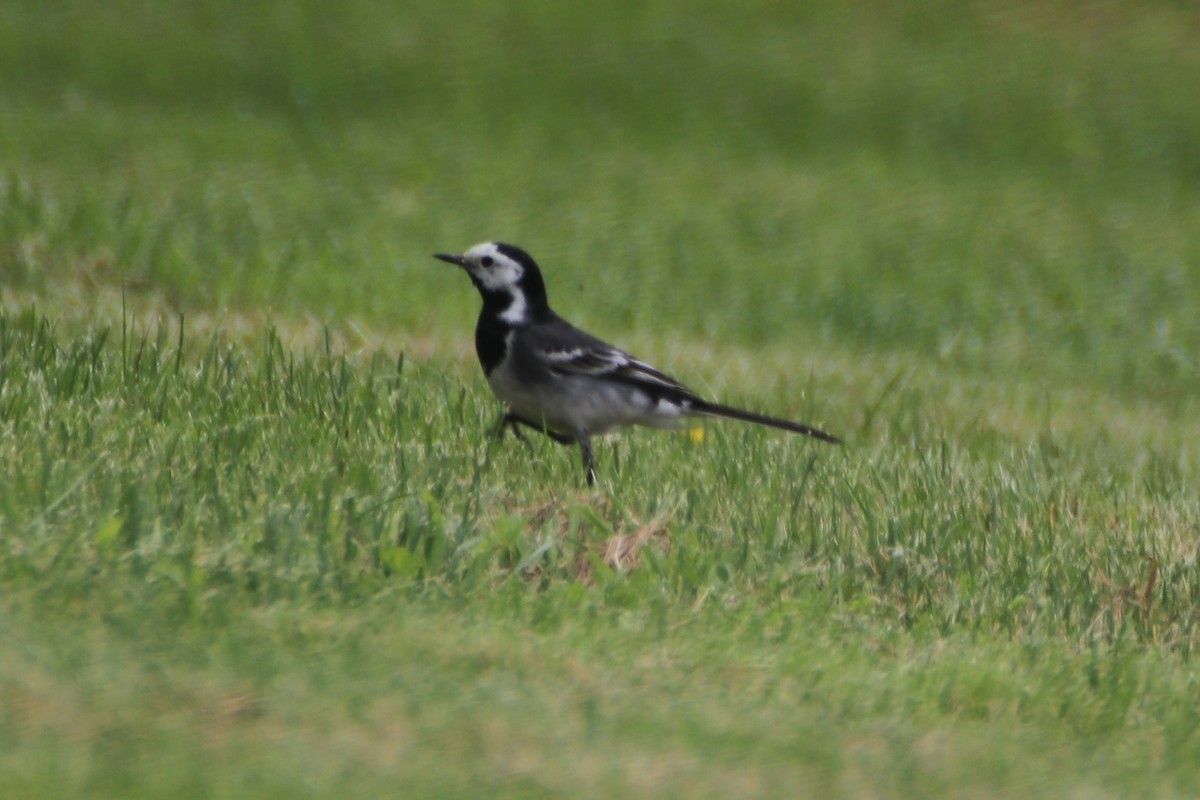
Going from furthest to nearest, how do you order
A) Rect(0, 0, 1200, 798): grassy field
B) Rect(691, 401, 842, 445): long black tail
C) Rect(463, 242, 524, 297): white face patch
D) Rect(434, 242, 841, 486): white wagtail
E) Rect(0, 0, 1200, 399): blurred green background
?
Rect(0, 0, 1200, 399): blurred green background < Rect(463, 242, 524, 297): white face patch < Rect(691, 401, 842, 445): long black tail < Rect(434, 242, 841, 486): white wagtail < Rect(0, 0, 1200, 798): grassy field

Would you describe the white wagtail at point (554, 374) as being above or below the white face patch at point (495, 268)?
below

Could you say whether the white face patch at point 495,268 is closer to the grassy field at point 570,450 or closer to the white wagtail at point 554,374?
the white wagtail at point 554,374

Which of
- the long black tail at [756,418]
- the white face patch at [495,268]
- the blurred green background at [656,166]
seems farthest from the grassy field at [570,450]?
the white face patch at [495,268]

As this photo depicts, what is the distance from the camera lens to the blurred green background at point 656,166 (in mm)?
13344

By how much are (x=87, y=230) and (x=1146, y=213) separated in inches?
445

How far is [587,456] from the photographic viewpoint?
7418 mm

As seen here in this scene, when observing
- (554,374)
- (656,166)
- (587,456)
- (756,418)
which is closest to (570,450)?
(587,456)

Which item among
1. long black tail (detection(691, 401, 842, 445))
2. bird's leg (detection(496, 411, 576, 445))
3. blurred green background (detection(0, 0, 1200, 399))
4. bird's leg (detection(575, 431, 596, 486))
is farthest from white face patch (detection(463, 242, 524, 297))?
blurred green background (detection(0, 0, 1200, 399))

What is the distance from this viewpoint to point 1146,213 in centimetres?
1775

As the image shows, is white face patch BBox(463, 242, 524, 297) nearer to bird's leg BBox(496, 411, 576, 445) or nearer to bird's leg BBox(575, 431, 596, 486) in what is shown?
bird's leg BBox(496, 411, 576, 445)

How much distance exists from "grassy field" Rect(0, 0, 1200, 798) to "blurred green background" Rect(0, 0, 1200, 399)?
0.07 meters

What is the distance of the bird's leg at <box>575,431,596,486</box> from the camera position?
7051 millimetres

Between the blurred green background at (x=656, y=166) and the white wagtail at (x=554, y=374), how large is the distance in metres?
3.60

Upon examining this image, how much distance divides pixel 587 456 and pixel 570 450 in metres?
0.22
